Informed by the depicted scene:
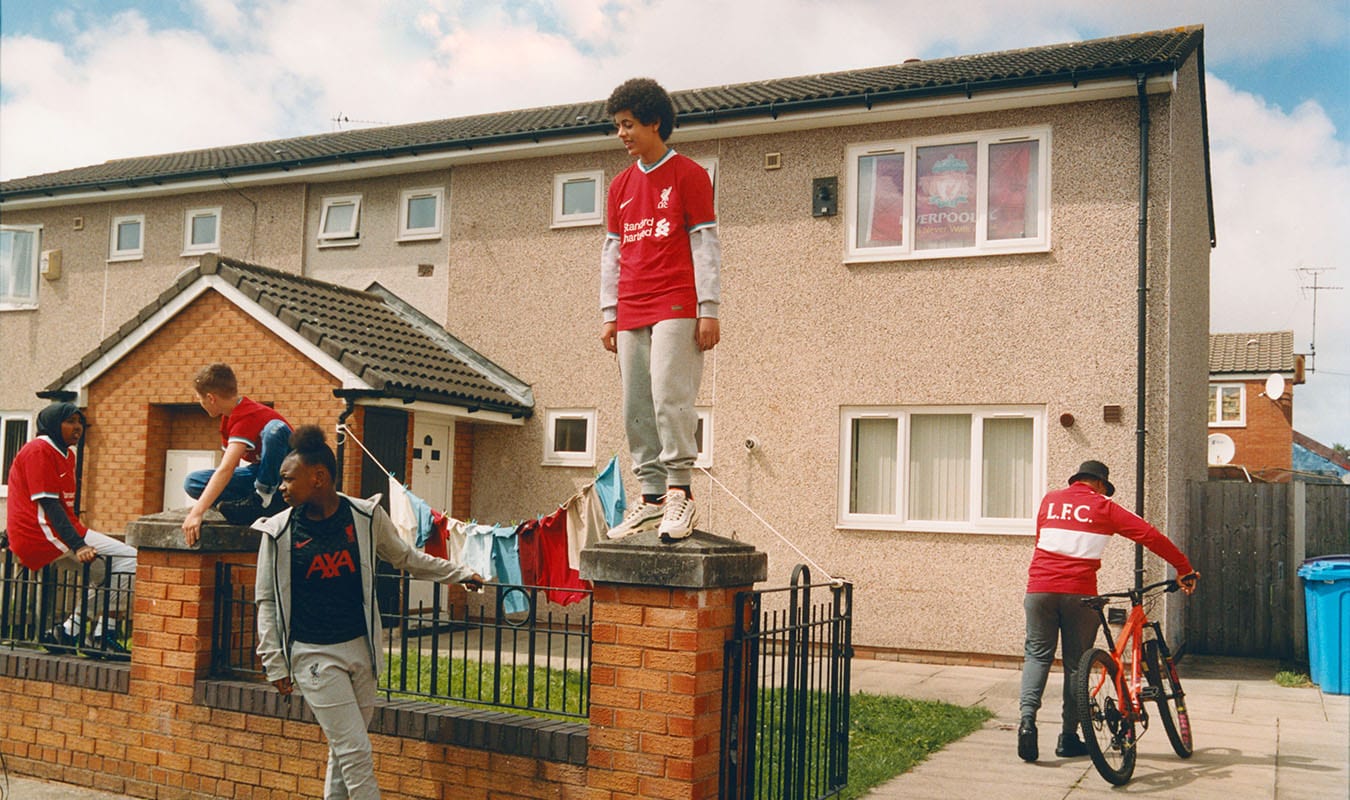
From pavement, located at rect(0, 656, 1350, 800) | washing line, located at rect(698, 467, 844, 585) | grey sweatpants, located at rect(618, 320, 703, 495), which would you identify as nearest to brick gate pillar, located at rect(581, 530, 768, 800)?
grey sweatpants, located at rect(618, 320, 703, 495)

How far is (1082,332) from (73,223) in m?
14.3

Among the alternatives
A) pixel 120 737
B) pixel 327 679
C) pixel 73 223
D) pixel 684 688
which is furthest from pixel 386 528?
pixel 73 223

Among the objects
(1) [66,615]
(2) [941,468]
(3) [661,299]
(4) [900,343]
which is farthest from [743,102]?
(3) [661,299]

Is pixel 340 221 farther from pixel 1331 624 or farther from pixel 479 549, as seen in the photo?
pixel 1331 624

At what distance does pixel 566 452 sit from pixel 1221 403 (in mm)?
32281

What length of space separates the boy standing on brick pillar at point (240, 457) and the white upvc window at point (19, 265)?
13657 millimetres

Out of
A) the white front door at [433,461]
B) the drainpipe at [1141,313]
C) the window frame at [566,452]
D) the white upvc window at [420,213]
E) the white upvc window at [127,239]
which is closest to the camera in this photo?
the drainpipe at [1141,313]

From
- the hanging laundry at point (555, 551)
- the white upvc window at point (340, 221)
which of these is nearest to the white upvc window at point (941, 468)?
the hanging laundry at point (555, 551)

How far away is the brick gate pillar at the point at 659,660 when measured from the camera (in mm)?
4715

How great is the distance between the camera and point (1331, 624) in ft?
33.2

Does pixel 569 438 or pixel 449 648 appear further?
pixel 569 438

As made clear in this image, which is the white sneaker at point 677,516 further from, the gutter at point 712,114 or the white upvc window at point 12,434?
the white upvc window at point 12,434

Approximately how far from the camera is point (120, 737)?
6484 mm

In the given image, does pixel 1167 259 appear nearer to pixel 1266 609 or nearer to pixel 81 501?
pixel 1266 609
